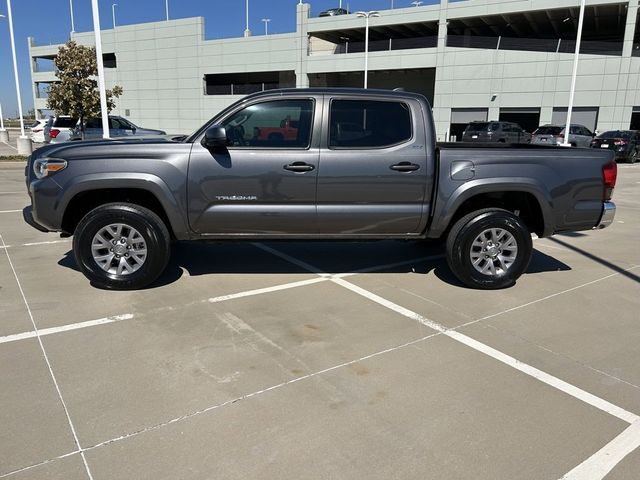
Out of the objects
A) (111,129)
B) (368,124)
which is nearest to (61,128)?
(111,129)

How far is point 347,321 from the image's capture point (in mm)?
4492

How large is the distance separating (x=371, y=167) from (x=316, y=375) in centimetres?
232

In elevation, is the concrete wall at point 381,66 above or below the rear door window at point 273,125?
above

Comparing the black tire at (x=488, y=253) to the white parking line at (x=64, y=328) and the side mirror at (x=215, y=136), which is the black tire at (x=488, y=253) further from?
the white parking line at (x=64, y=328)

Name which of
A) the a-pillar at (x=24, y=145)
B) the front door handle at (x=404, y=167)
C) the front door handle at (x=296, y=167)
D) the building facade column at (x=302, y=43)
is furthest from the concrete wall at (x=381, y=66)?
the front door handle at (x=296, y=167)

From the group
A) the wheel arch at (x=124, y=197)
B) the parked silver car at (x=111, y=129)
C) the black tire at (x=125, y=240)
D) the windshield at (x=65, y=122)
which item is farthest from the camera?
the windshield at (x=65, y=122)

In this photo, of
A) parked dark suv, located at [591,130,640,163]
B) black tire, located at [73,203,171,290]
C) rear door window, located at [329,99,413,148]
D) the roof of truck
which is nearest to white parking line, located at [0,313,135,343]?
black tire, located at [73,203,171,290]

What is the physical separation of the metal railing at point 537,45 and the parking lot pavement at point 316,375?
32493 millimetres

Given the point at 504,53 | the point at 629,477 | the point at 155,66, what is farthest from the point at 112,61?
the point at 629,477

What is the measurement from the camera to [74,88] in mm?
20750

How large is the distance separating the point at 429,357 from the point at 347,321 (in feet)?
2.93

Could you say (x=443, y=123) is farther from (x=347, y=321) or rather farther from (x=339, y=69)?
(x=347, y=321)

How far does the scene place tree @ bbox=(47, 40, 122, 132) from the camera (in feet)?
68.2

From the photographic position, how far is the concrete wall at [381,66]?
107ft
